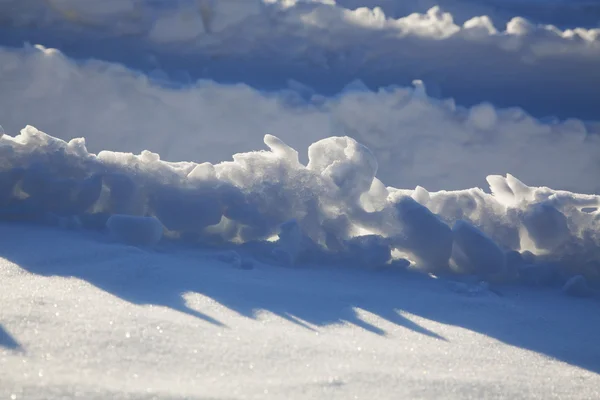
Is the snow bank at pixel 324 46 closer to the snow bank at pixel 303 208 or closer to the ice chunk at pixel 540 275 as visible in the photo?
the snow bank at pixel 303 208

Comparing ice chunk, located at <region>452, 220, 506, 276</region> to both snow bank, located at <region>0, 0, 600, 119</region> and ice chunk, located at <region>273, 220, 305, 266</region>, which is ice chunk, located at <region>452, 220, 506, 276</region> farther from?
snow bank, located at <region>0, 0, 600, 119</region>

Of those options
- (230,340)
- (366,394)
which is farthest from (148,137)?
(366,394)

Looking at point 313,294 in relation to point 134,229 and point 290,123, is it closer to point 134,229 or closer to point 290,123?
point 134,229

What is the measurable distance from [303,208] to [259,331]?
25.7 inches

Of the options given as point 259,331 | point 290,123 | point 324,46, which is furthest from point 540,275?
point 324,46

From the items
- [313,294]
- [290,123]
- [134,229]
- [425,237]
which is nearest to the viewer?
[313,294]

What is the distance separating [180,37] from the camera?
3.95 m

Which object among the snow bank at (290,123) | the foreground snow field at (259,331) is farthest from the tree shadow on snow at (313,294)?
the snow bank at (290,123)

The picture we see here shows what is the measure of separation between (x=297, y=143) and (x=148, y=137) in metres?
0.73

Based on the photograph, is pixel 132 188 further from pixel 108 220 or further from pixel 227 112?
pixel 227 112

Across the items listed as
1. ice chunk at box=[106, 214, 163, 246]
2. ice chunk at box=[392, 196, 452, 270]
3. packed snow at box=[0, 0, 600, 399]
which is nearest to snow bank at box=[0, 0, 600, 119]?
packed snow at box=[0, 0, 600, 399]

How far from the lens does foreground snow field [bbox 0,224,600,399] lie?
1.05 m

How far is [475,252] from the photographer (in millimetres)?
1771

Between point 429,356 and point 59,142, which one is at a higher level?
point 59,142
